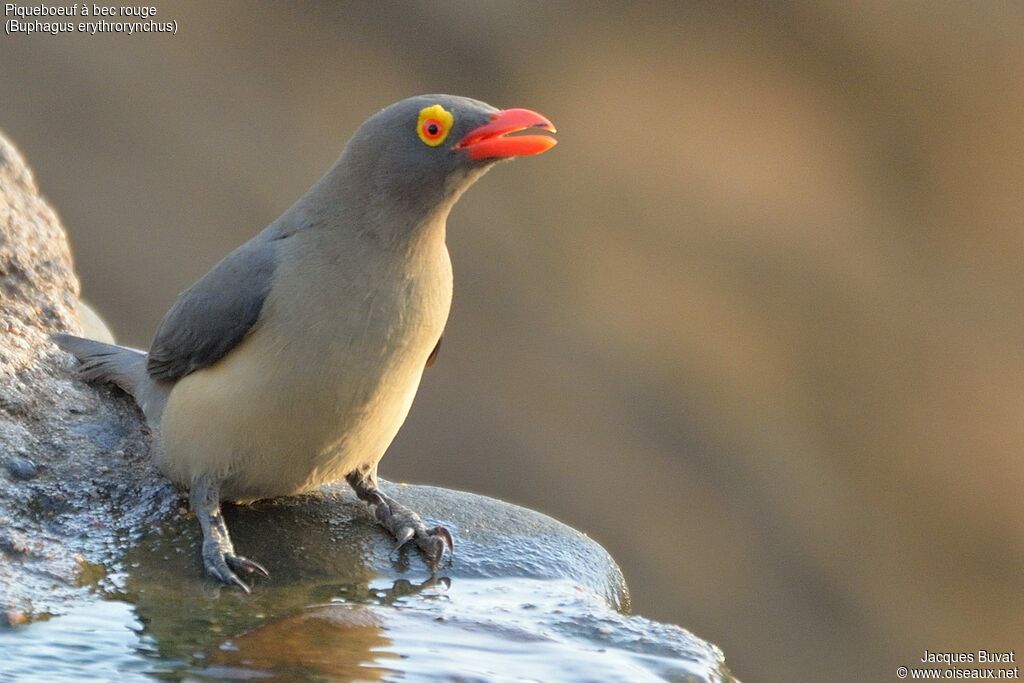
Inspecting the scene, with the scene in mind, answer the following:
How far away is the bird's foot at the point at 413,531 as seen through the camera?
536 cm

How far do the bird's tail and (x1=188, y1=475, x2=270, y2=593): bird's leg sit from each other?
2.91 feet

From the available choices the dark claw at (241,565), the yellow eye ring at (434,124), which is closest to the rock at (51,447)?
the dark claw at (241,565)

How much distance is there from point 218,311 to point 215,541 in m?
0.79

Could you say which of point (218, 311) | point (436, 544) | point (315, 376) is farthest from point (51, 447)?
point (436, 544)

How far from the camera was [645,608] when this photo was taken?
1566 centimetres

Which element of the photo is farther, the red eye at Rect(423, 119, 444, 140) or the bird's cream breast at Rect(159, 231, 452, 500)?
the red eye at Rect(423, 119, 444, 140)

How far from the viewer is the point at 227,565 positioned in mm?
4961

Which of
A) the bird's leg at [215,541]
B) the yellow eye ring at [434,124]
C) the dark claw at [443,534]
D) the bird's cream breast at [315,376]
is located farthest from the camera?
the dark claw at [443,534]

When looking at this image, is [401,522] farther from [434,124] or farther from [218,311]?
[434,124]

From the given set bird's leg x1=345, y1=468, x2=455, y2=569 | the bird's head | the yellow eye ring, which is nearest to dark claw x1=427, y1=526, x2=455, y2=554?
bird's leg x1=345, y1=468, x2=455, y2=569

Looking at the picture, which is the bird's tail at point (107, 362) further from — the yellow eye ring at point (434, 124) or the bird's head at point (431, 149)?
the yellow eye ring at point (434, 124)

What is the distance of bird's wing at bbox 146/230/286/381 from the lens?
5.22 meters

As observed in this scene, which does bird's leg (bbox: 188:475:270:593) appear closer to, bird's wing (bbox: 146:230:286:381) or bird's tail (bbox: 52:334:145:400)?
bird's wing (bbox: 146:230:286:381)

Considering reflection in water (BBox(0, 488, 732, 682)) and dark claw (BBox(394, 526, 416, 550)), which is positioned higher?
dark claw (BBox(394, 526, 416, 550))
